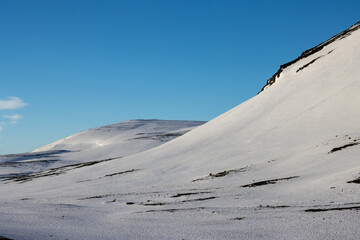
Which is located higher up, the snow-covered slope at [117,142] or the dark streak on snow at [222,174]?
the snow-covered slope at [117,142]

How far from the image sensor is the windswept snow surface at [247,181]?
1736cm

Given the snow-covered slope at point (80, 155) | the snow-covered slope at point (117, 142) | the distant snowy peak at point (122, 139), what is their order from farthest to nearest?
the distant snowy peak at point (122, 139)
the snow-covered slope at point (117, 142)
the snow-covered slope at point (80, 155)

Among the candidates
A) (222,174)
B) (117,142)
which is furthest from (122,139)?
(222,174)

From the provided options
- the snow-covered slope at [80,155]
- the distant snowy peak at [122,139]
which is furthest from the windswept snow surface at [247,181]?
the distant snowy peak at [122,139]

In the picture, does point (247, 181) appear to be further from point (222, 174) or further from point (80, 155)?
point (80, 155)

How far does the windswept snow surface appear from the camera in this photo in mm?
17359

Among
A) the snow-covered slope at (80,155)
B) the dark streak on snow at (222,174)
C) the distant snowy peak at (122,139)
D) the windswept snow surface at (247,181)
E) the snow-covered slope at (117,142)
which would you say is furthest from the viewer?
the distant snowy peak at (122,139)

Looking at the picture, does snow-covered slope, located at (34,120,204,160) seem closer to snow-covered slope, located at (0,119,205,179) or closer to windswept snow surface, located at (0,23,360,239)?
snow-covered slope, located at (0,119,205,179)

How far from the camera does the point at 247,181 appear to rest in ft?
117

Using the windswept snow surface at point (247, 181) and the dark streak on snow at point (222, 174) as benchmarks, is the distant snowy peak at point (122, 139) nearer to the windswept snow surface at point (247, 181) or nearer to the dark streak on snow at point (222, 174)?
the windswept snow surface at point (247, 181)

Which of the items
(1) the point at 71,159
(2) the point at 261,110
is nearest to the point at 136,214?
(2) the point at 261,110

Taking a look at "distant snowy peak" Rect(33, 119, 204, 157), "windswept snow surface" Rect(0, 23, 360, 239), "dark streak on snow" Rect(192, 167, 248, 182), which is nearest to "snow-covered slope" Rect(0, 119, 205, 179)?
"distant snowy peak" Rect(33, 119, 204, 157)

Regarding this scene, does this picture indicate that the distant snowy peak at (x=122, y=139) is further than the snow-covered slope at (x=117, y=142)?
Yes

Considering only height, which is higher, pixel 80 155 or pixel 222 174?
pixel 80 155
